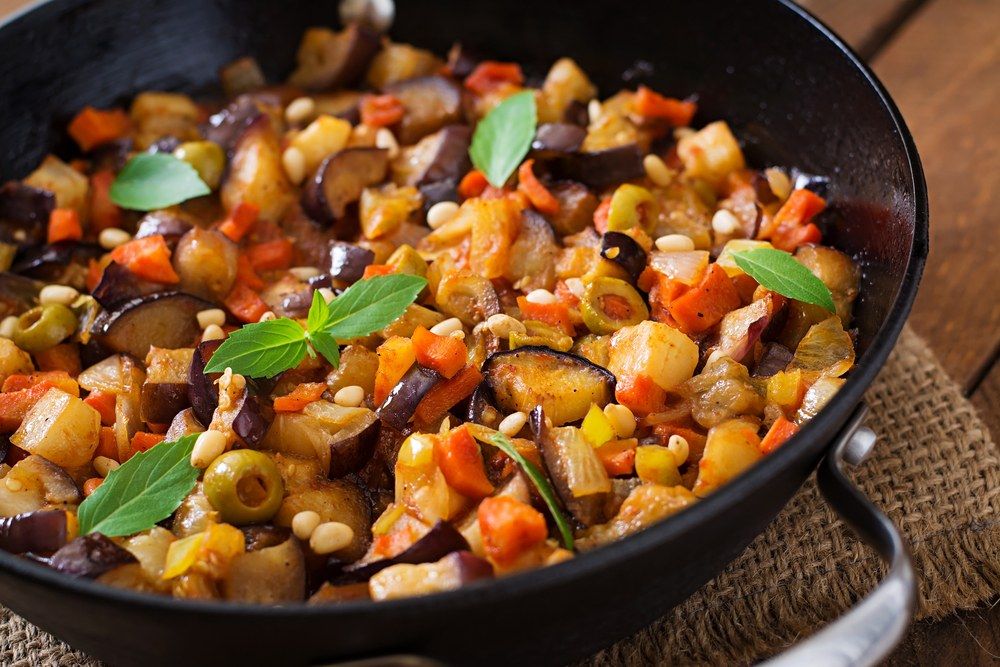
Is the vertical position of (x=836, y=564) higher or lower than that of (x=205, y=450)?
higher

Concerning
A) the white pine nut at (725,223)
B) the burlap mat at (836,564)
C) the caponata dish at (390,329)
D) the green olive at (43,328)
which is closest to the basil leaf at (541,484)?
the caponata dish at (390,329)

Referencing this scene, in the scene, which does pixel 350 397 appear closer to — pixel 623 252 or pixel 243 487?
pixel 243 487

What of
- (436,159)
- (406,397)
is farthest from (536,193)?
(406,397)

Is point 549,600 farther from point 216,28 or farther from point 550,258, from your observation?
point 216,28

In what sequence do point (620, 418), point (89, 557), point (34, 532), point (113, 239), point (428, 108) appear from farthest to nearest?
point (428, 108) < point (113, 239) < point (620, 418) < point (34, 532) < point (89, 557)

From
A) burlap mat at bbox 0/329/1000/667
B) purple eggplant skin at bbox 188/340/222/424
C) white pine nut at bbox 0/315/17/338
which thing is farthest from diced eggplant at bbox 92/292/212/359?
burlap mat at bbox 0/329/1000/667

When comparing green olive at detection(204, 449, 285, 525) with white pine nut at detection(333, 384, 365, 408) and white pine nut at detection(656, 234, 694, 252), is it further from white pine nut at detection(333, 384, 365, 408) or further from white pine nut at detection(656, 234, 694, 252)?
white pine nut at detection(656, 234, 694, 252)
